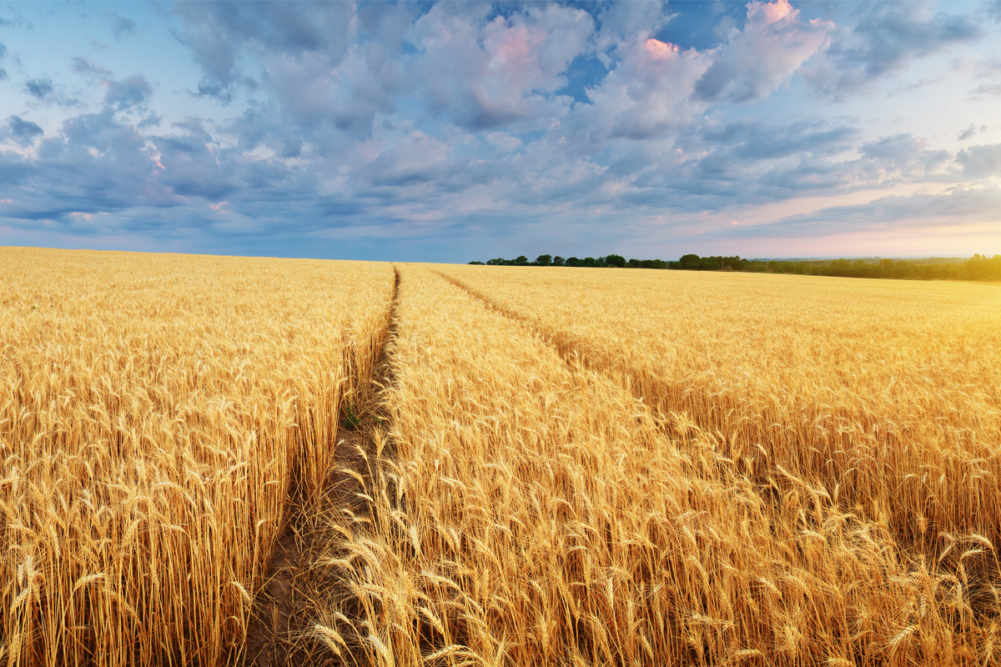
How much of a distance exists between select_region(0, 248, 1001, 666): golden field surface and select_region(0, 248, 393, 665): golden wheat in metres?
0.03

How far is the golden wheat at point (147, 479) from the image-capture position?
6.32ft

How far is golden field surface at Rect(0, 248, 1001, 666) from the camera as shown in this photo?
184 centimetres

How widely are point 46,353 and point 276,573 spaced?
4311 mm

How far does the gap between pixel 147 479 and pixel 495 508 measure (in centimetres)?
199

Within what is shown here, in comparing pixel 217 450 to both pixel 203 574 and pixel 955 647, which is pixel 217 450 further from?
pixel 955 647

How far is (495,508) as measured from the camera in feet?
8.38

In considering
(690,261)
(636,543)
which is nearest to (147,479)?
(636,543)

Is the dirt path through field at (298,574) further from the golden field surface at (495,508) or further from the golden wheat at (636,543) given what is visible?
the golden wheat at (636,543)

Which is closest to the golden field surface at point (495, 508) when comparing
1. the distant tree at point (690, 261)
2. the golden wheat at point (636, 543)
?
the golden wheat at point (636, 543)

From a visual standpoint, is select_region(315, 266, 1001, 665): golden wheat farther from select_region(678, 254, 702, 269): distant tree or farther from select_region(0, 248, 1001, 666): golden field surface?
select_region(678, 254, 702, 269): distant tree

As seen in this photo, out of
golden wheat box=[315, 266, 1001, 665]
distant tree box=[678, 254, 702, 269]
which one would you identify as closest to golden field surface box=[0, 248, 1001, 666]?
golden wheat box=[315, 266, 1001, 665]

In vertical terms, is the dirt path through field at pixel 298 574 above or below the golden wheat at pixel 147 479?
below

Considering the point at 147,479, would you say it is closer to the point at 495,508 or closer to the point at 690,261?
the point at 495,508

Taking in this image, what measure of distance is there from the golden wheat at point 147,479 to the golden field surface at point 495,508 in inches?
1.1
